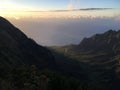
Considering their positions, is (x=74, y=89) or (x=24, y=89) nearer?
(x=24, y=89)

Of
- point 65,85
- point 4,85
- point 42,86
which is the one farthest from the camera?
point 65,85

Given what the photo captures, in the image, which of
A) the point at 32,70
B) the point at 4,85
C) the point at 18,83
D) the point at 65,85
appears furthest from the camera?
the point at 65,85

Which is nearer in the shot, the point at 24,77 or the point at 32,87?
the point at 32,87

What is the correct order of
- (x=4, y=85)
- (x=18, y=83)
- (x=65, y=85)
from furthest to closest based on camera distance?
(x=65, y=85)
(x=18, y=83)
(x=4, y=85)

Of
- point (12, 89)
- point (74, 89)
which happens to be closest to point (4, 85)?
point (12, 89)

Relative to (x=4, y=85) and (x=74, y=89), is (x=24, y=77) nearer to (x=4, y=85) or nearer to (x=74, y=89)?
(x=4, y=85)

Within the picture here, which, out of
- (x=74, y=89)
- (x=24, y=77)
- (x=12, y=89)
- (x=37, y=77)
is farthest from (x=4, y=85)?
(x=74, y=89)

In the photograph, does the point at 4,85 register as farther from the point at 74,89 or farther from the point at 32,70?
the point at 74,89

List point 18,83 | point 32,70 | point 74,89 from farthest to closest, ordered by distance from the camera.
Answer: point 74,89 → point 32,70 → point 18,83
